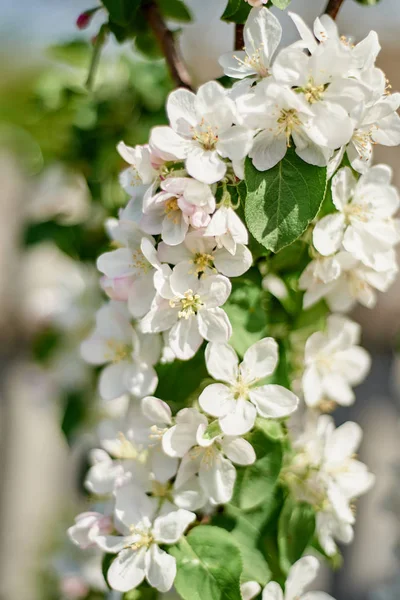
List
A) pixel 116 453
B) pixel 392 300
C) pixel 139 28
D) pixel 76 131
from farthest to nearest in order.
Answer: pixel 392 300
pixel 76 131
pixel 139 28
pixel 116 453

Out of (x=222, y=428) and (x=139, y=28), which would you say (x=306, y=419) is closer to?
(x=222, y=428)

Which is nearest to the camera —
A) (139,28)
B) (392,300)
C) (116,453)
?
(116,453)

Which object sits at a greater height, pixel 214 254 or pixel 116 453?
pixel 214 254

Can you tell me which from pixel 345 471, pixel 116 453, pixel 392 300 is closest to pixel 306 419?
pixel 345 471

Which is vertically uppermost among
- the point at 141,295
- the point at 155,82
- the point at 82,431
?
the point at 141,295

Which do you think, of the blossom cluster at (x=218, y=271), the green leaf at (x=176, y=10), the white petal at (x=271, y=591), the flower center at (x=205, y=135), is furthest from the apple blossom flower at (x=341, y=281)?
the green leaf at (x=176, y=10)

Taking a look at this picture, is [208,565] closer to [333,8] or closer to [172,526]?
[172,526]

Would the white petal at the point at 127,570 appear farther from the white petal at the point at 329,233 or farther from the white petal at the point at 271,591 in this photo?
the white petal at the point at 329,233

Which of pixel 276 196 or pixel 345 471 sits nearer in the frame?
pixel 276 196
